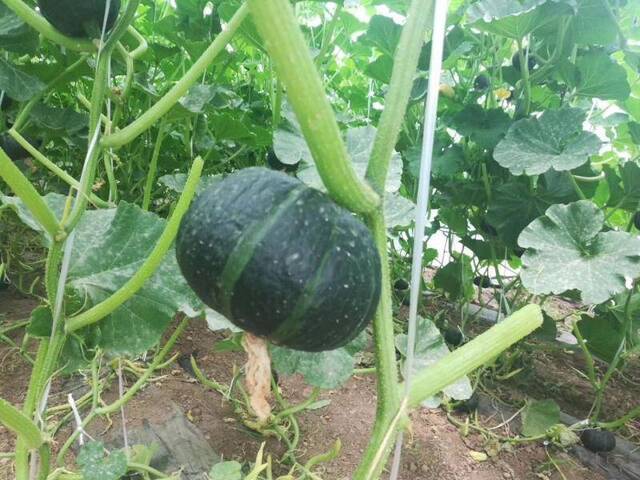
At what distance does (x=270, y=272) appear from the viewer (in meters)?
0.55

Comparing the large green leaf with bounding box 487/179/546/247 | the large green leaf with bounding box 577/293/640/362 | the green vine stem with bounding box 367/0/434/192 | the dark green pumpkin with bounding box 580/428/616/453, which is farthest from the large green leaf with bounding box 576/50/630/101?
the green vine stem with bounding box 367/0/434/192

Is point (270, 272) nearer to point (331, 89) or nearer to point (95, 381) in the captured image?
point (95, 381)

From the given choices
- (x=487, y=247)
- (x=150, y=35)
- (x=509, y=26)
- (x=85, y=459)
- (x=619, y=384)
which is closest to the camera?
(x=85, y=459)

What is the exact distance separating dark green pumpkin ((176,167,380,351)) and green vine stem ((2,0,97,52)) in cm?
49

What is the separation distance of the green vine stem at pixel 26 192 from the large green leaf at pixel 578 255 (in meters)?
0.95

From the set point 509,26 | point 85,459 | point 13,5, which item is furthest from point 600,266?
point 13,5

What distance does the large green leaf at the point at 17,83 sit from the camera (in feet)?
4.00

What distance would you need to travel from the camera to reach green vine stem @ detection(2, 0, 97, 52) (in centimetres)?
82

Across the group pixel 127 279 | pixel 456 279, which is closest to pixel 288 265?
pixel 127 279

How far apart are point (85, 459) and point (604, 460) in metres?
1.38

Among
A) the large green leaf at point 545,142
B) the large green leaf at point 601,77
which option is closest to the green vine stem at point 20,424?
the large green leaf at point 545,142

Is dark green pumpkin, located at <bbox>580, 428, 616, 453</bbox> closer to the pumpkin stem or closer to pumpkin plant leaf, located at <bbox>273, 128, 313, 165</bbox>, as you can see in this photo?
pumpkin plant leaf, located at <bbox>273, 128, 313, 165</bbox>

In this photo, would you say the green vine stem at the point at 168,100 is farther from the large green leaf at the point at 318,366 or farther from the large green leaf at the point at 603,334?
the large green leaf at the point at 603,334

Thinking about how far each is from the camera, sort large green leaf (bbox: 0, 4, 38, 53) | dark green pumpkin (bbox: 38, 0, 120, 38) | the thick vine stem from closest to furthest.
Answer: the thick vine stem
dark green pumpkin (bbox: 38, 0, 120, 38)
large green leaf (bbox: 0, 4, 38, 53)
